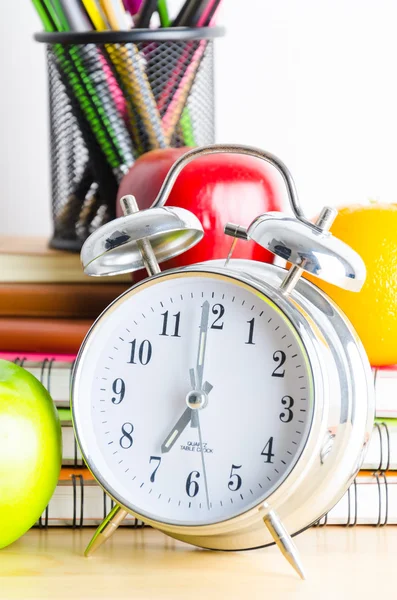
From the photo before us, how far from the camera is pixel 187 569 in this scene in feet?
2.03

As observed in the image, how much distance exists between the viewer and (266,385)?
0.61 metres

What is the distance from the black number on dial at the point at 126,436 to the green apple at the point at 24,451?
59 millimetres

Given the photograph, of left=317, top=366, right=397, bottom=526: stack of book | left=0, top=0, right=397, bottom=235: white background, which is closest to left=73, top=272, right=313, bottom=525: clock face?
left=317, top=366, right=397, bottom=526: stack of book

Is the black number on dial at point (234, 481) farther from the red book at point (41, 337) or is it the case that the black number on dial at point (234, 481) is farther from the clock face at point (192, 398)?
the red book at point (41, 337)

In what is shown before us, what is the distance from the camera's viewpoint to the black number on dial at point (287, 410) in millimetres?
599

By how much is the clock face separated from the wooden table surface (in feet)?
0.15

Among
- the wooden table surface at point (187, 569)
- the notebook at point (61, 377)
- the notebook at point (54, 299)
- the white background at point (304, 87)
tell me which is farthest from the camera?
the white background at point (304, 87)

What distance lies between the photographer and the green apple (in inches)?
24.4

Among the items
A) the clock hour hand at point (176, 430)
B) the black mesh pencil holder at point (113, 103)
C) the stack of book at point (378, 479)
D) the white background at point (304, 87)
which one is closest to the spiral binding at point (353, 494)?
the stack of book at point (378, 479)

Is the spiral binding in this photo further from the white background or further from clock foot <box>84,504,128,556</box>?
the white background

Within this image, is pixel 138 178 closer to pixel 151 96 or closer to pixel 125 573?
pixel 151 96

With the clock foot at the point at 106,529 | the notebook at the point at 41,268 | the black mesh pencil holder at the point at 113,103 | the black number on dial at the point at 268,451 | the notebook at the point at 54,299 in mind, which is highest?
the black mesh pencil holder at the point at 113,103

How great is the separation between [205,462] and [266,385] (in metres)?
0.07

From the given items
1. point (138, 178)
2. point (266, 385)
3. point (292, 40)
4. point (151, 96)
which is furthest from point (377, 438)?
point (292, 40)
